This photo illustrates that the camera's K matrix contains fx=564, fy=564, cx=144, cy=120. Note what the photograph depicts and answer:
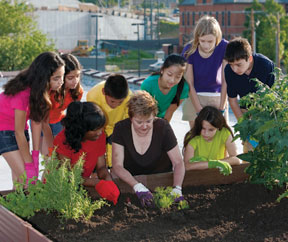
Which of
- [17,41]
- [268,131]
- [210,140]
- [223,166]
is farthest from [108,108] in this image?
[17,41]

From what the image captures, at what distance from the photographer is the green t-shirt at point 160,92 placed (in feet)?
12.3

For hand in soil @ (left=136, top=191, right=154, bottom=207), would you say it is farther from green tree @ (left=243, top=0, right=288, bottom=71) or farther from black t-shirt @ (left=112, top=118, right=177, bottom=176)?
green tree @ (left=243, top=0, right=288, bottom=71)

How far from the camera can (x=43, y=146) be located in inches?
145

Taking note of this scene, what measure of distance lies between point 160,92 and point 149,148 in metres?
0.68

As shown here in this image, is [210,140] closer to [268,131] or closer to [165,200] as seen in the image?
[165,200]

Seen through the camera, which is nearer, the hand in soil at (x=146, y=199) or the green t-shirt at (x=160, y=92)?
the hand in soil at (x=146, y=199)

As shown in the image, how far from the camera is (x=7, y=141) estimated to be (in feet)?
10.4

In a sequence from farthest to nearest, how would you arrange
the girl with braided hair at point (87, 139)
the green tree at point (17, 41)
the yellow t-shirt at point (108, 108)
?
the green tree at point (17, 41)
the yellow t-shirt at point (108, 108)
the girl with braided hair at point (87, 139)

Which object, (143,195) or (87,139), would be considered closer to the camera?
(143,195)

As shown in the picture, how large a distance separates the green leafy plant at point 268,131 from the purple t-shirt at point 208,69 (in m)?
1.01

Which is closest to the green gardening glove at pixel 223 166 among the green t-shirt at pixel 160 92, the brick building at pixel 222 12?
the green t-shirt at pixel 160 92

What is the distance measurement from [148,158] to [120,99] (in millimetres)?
468

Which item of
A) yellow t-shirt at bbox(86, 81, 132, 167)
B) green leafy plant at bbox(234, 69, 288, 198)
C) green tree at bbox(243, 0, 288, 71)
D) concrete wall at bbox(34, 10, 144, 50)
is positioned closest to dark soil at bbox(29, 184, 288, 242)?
green leafy plant at bbox(234, 69, 288, 198)

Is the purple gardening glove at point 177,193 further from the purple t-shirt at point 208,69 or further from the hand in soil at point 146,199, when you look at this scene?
the purple t-shirt at point 208,69
